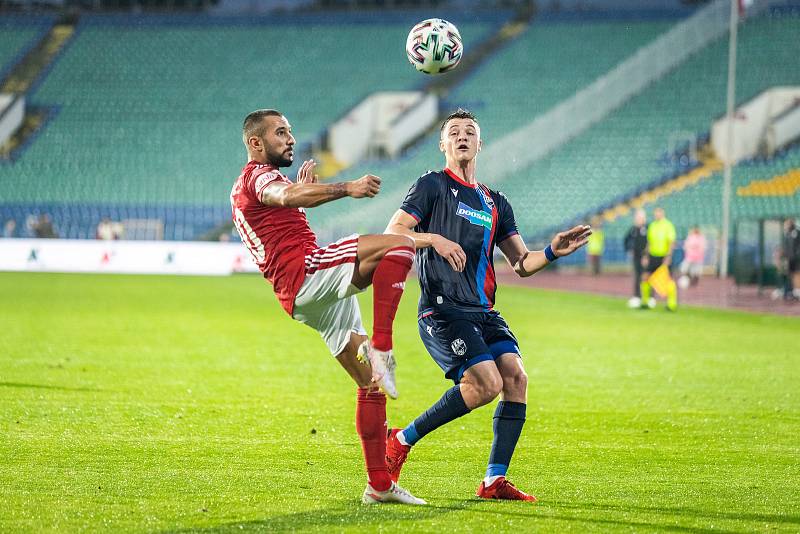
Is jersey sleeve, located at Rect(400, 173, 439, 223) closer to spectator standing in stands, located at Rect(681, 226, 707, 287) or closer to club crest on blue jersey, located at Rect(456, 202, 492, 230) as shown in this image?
club crest on blue jersey, located at Rect(456, 202, 492, 230)

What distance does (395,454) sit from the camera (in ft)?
21.5

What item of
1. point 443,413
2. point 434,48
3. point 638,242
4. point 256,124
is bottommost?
point 443,413

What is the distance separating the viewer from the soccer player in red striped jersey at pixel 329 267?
18.5ft

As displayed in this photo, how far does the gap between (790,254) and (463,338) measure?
21.4 metres

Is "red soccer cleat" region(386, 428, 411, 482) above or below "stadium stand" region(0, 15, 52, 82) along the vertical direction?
below

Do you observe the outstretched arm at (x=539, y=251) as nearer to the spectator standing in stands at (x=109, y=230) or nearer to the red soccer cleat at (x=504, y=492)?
the red soccer cleat at (x=504, y=492)

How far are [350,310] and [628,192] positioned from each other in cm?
3389

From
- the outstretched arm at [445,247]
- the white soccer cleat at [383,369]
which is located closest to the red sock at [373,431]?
the white soccer cleat at [383,369]

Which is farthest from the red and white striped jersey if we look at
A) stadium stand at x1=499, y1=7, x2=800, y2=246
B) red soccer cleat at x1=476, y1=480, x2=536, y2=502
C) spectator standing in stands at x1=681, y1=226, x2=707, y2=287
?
stadium stand at x1=499, y1=7, x2=800, y2=246

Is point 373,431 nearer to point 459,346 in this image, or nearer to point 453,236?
point 459,346

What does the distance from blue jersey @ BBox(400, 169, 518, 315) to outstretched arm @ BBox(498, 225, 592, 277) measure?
0.89ft

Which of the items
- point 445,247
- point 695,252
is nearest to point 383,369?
point 445,247

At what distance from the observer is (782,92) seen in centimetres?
3941

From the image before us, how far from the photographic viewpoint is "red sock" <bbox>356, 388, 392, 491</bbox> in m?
6.13
